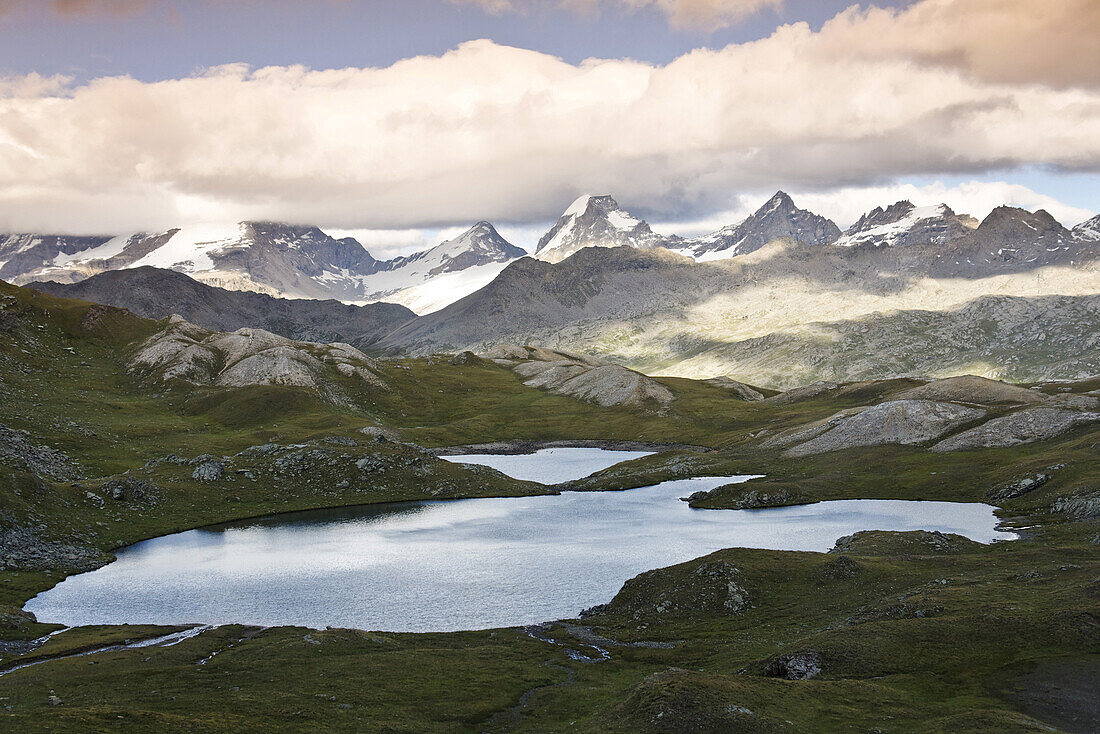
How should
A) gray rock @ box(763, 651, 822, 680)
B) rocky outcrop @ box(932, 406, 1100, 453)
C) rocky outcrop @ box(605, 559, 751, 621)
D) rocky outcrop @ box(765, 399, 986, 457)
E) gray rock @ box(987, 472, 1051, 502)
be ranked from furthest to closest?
rocky outcrop @ box(765, 399, 986, 457) → rocky outcrop @ box(932, 406, 1100, 453) → gray rock @ box(987, 472, 1051, 502) → rocky outcrop @ box(605, 559, 751, 621) → gray rock @ box(763, 651, 822, 680)

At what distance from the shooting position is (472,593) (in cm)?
9038

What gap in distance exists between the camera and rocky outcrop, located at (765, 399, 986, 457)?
166125 mm

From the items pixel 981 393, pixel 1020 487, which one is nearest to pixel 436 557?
pixel 1020 487

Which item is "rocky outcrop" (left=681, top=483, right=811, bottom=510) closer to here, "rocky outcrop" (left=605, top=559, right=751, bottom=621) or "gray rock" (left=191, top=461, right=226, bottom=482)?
"rocky outcrop" (left=605, top=559, right=751, bottom=621)

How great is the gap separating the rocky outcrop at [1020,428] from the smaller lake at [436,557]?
30.0m

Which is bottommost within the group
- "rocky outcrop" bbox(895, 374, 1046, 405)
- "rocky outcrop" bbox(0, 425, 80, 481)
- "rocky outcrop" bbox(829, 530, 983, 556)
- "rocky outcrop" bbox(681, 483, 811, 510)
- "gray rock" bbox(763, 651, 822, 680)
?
"gray rock" bbox(763, 651, 822, 680)

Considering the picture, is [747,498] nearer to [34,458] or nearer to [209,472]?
[209,472]

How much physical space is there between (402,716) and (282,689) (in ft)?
35.7

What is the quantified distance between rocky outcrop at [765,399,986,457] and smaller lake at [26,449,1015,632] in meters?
34.6

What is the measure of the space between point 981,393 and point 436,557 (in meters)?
147

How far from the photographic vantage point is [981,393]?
188500 millimetres

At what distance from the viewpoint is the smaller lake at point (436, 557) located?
8431 centimetres

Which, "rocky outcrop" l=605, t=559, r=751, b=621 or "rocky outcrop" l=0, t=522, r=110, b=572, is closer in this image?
"rocky outcrop" l=605, t=559, r=751, b=621

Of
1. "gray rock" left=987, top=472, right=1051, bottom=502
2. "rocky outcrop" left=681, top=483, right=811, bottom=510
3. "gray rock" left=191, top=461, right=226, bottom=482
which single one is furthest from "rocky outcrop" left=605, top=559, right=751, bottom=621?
"gray rock" left=191, top=461, right=226, bottom=482
